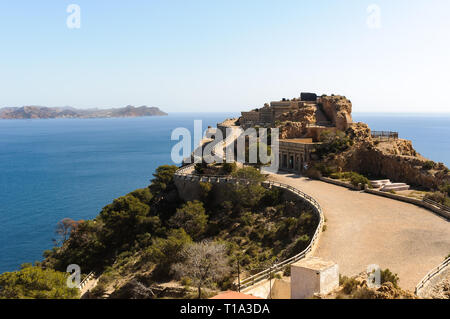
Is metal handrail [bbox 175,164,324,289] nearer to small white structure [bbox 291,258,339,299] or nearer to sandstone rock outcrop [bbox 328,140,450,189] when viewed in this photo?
small white structure [bbox 291,258,339,299]

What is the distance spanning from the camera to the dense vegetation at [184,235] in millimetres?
25750

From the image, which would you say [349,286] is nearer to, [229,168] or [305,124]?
[229,168]

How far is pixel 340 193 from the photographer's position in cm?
3250

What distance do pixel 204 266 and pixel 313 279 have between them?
9113 mm

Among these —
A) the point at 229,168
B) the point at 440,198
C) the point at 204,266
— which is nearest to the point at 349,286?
the point at 204,266

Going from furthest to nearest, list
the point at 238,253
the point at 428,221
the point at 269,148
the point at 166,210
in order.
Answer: the point at 269,148, the point at 166,210, the point at 238,253, the point at 428,221

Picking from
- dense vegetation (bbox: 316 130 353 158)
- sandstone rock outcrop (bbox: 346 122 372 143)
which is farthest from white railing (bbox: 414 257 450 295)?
sandstone rock outcrop (bbox: 346 122 372 143)

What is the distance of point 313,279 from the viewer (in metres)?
14.5

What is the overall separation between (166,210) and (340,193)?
755 inches

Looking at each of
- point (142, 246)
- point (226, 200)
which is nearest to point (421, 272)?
point (226, 200)

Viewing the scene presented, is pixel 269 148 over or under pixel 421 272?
over

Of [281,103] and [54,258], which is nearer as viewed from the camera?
[54,258]

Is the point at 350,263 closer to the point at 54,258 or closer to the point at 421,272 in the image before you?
the point at 421,272

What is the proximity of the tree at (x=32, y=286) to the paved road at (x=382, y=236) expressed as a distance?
14764 mm
